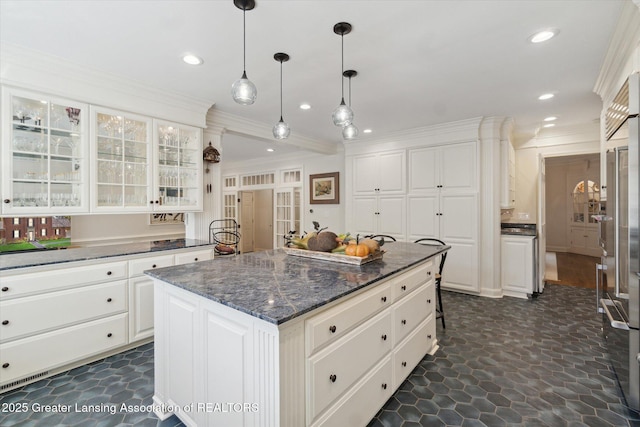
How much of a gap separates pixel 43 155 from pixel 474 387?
390cm

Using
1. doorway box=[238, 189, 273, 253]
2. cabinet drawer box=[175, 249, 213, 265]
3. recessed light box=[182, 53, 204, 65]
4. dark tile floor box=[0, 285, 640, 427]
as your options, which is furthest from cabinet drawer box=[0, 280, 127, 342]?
doorway box=[238, 189, 273, 253]

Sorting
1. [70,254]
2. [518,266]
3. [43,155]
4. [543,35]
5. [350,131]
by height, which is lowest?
[518,266]

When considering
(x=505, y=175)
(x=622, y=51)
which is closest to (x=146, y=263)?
(x=622, y=51)

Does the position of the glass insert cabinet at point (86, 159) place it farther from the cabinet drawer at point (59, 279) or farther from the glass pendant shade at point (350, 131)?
the glass pendant shade at point (350, 131)

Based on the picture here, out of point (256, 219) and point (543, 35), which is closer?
point (543, 35)

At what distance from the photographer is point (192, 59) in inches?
96.1

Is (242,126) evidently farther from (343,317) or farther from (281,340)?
(281,340)

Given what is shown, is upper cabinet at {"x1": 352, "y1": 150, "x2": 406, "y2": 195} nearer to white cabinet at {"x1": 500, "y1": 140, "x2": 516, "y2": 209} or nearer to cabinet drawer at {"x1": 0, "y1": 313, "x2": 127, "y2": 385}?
white cabinet at {"x1": 500, "y1": 140, "x2": 516, "y2": 209}

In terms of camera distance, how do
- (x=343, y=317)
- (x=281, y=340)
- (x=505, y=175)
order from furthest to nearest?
(x=505, y=175), (x=343, y=317), (x=281, y=340)

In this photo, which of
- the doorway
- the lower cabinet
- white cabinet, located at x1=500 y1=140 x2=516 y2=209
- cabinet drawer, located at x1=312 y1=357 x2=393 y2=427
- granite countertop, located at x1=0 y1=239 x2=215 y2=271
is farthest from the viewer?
the doorway

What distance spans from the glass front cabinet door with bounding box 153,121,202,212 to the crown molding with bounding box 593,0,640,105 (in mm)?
3739

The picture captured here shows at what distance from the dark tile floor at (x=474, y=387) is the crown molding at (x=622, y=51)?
2.25 meters

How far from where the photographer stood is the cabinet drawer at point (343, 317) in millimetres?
1315

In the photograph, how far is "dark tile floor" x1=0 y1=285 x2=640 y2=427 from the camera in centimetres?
182
